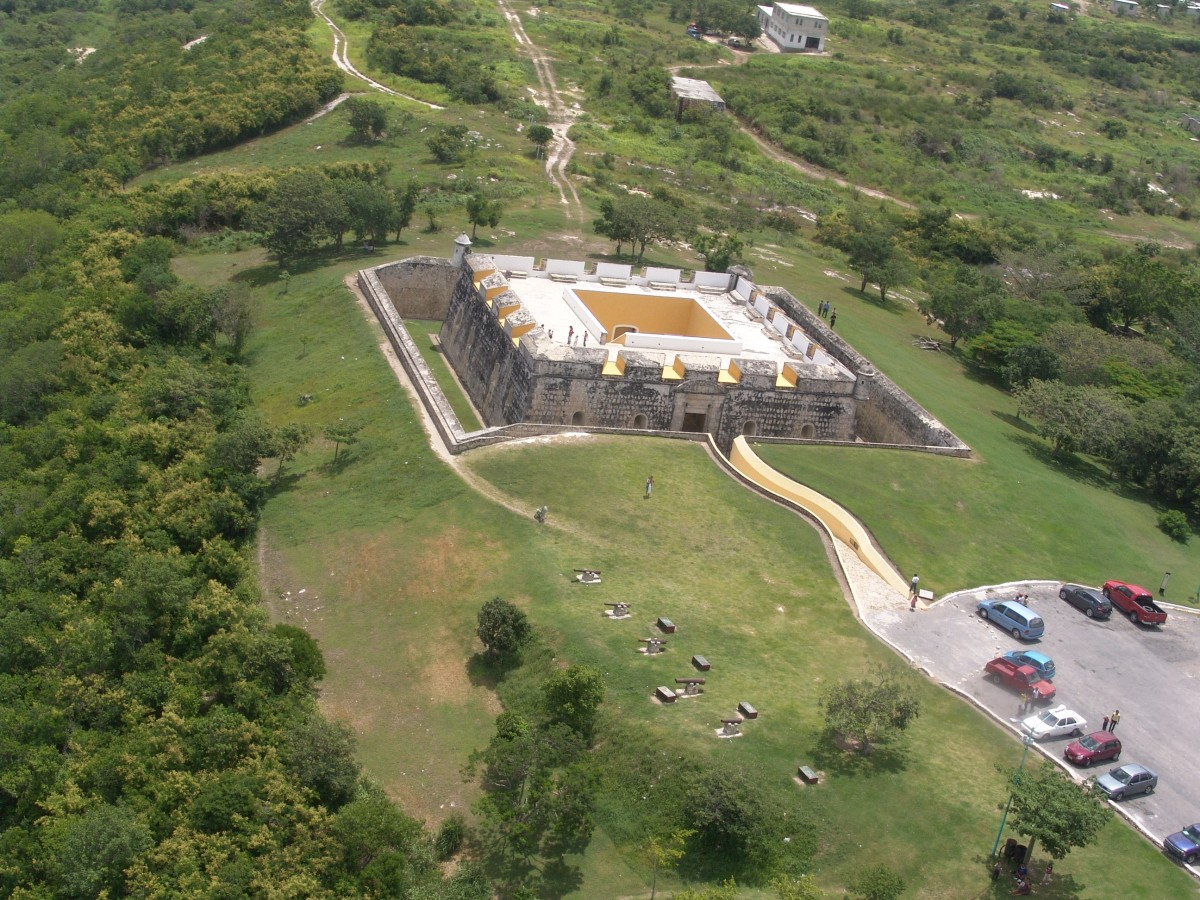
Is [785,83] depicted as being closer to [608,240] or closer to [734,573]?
[608,240]

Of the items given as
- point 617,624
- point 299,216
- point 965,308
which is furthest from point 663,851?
point 299,216

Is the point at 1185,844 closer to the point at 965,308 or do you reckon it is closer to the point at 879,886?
the point at 879,886

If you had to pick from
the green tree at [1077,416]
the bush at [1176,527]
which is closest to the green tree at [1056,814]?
the bush at [1176,527]

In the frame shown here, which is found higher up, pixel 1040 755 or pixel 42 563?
pixel 1040 755

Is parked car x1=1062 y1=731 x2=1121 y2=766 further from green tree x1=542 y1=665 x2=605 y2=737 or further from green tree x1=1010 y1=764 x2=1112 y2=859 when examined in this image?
green tree x1=542 y1=665 x2=605 y2=737

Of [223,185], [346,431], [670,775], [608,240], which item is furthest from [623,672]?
[223,185]

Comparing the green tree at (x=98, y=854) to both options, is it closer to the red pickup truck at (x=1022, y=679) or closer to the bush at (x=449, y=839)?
the bush at (x=449, y=839)
